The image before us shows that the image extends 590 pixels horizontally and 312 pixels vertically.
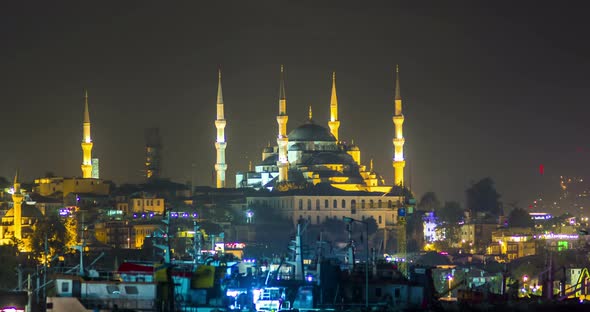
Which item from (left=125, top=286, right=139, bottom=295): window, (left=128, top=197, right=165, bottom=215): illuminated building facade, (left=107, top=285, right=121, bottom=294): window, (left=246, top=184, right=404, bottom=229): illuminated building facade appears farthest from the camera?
(left=246, top=184, right=404, bottom=229): illuminated building facade

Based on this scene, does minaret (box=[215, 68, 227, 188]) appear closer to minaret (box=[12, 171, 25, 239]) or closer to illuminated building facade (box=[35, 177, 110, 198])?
illuminated building facade (box=[35, 177, 110, 198])

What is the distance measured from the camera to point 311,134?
143000mm

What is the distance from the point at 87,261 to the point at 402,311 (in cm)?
3962

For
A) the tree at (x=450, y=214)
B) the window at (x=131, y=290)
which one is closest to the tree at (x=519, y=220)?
the tree at (x=450, y=214)

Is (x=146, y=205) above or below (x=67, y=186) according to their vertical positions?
below

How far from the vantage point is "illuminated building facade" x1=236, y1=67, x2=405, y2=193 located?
136500mm

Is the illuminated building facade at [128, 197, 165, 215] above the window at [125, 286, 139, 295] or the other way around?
above

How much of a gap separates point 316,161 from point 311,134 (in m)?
2.70

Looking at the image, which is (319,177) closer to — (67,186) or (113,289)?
(67,186)

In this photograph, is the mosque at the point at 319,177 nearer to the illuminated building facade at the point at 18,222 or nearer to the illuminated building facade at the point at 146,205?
the illuminated building facade at the point at 146,205

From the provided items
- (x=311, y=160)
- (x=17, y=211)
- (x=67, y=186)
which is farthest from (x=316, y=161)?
(x=17, y=211)

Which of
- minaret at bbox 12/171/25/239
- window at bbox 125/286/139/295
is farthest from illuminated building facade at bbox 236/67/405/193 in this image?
window at bbox 125/286/139/295

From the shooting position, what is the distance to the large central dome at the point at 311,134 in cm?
14262

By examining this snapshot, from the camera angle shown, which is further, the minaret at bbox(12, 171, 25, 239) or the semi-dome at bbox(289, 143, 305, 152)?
the semi-dome at bbox(289, 143, 305, 152)
